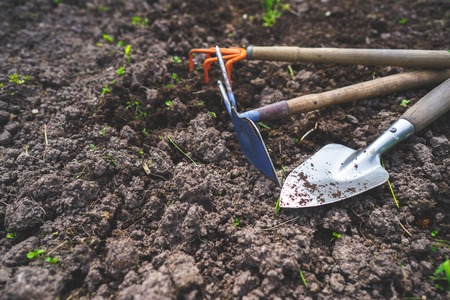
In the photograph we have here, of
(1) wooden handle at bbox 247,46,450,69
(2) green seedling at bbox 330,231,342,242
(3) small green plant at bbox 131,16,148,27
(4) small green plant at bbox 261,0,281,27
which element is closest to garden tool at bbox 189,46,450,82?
(1) wooden handle at bbox 247,46,450,69

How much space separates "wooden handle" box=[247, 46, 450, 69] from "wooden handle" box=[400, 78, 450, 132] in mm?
231

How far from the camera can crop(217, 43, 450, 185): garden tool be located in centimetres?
201

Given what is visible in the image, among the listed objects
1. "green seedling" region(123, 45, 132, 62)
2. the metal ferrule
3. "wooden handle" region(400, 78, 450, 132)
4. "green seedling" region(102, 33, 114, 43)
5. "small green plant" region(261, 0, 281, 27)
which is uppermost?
"green seedling" region(102, 33, 114, 43)

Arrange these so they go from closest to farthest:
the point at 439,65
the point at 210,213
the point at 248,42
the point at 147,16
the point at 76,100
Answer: the point at 210,213 → the point at 439,65 → the point at 76,100 → the point at 248,42 → the point at 147,16

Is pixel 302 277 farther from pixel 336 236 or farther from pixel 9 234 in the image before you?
pixel 9 234

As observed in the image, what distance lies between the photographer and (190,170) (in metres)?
2.05

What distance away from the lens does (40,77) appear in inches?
102

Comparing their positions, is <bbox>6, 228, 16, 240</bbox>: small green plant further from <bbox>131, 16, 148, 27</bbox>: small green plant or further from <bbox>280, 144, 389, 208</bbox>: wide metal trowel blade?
<bbox>131, 16, 148, 27</bbox>: small green plant

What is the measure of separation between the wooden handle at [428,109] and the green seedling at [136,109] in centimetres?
166

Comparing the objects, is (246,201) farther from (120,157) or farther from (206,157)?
(120,157)

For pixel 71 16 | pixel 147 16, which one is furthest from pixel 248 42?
pixel 71 16

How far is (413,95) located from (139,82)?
190cm

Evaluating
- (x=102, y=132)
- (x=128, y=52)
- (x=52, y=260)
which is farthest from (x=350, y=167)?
(x=128, y=52)

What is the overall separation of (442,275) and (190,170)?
1393 mm
